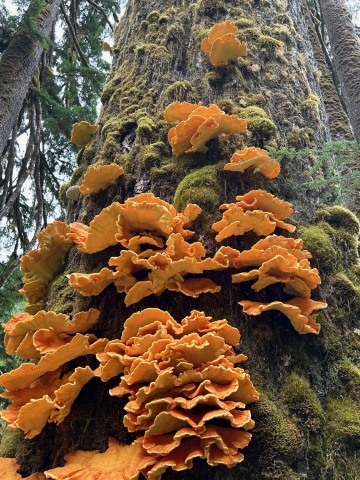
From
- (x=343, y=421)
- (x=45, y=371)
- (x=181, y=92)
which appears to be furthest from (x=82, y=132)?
(x=343, y=421)

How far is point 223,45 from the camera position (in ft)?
11.5

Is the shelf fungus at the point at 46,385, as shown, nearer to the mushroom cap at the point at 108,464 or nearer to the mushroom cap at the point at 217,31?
the mushroom cap at the point at 108,464

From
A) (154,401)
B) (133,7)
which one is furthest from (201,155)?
(133,7)

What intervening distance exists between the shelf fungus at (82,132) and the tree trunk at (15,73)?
9.13ft

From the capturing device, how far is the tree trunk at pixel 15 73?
20.5ft

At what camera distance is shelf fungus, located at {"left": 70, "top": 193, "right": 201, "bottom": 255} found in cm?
233

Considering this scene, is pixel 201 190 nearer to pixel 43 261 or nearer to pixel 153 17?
pixel 43 261

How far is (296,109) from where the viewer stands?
363 centimetres

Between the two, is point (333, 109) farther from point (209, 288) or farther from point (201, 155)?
point (209, 288)

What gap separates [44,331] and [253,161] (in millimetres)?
1748

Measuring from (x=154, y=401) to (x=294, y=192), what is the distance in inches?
78.5

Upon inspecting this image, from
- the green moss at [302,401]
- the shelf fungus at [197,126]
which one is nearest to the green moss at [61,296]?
the shelf fungus at [197,126]

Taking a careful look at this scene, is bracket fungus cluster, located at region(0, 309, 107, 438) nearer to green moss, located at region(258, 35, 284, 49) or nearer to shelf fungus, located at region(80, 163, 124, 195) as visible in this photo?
shelf fungus, located at region(80, 163, 124, 195)

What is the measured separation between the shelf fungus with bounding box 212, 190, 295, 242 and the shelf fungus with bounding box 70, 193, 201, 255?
21 cm
